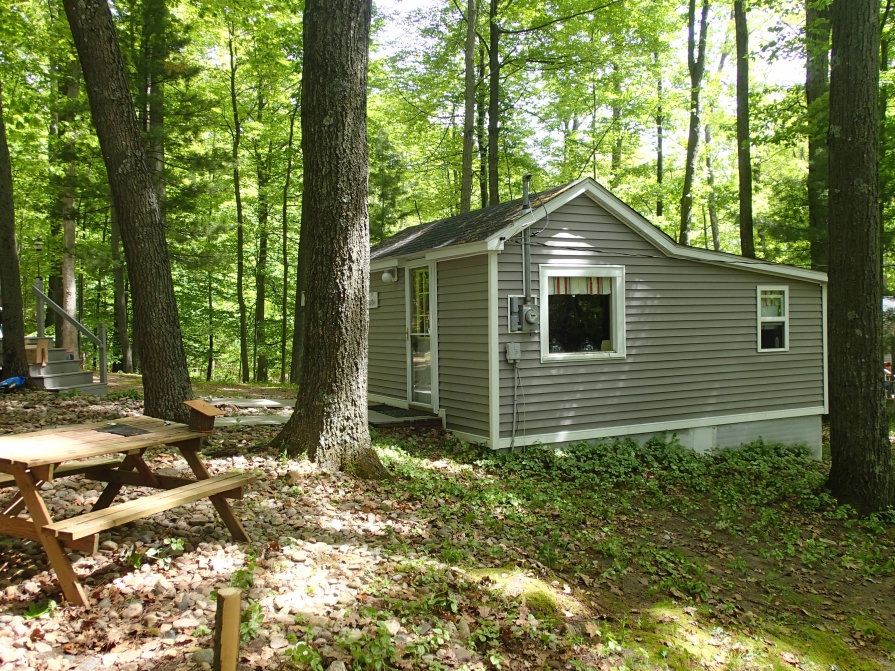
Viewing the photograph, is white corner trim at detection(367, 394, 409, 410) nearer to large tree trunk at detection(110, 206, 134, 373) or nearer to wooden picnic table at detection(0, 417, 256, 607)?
wooden picnic table at detection(0, 417, 256, 607)

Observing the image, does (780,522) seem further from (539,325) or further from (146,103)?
(146,103)

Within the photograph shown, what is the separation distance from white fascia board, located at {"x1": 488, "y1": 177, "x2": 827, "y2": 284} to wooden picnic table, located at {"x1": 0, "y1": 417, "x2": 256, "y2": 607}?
16.9ft

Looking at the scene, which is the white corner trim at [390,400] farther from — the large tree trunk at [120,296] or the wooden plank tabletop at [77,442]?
the large tree trunk at [120,296]

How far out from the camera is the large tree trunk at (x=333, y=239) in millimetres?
6016

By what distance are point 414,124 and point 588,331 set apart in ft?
42.1

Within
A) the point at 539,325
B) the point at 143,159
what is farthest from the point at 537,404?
the point at 143,159

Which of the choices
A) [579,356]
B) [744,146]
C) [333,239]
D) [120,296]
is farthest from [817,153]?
[120,296]

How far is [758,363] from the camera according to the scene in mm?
11078


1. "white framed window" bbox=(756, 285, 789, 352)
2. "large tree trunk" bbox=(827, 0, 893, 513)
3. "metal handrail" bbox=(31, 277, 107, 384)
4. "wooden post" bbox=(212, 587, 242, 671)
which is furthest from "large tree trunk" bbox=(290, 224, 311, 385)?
"wooden post" bbox=(212, 587, 242, 671)

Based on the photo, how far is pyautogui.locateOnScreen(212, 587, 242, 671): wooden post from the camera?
245 cm

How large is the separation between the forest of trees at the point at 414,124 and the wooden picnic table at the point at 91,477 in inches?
403

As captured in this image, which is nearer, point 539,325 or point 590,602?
point 590,602

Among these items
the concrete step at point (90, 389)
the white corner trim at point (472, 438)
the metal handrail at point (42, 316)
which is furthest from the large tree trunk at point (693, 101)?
the concrete step at point (90, 389)

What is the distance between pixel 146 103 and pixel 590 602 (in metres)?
14.2
